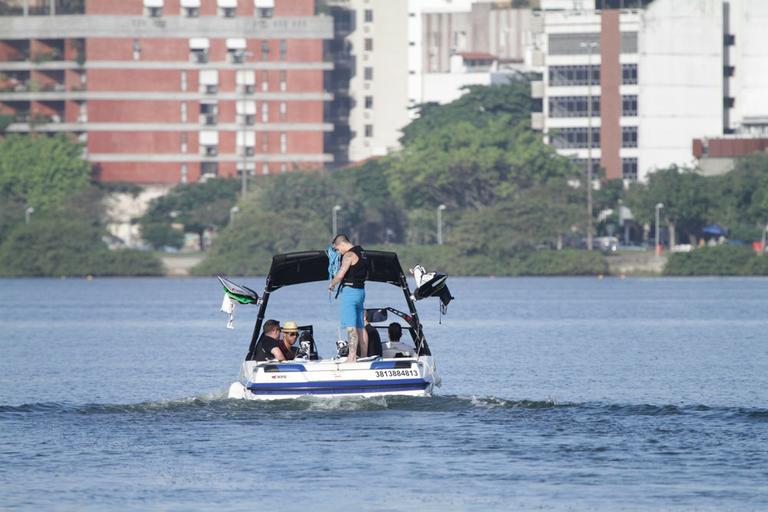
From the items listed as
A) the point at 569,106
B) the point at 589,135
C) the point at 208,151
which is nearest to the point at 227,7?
the point at 208,151

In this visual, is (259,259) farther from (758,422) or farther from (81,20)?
(758,422)

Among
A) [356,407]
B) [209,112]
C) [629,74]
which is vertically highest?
[629,74]

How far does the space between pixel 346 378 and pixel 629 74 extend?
12952 centimetres

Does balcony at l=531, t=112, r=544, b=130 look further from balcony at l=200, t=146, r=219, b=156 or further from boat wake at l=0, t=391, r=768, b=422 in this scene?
boat wake at l=0, t=391, r=768, b=422

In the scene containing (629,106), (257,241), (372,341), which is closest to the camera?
(372,341)

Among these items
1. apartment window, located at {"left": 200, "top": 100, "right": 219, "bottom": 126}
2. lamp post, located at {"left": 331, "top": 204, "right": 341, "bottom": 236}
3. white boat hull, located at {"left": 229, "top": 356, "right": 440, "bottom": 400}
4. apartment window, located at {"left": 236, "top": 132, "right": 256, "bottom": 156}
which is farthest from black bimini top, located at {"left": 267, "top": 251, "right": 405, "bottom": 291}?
apartment window, located at {"left": 236, "top": 132, "right": 256, "bottom": 156}

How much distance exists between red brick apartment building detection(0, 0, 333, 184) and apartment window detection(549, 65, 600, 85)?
2387 cm

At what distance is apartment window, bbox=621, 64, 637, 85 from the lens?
523 ft

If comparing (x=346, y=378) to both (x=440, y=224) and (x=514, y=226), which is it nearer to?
(x=514, y=226)

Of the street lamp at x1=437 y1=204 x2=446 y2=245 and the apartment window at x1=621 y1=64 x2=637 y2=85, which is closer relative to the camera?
the street lamp at x1=437 y1=204 x2=446 y2=245

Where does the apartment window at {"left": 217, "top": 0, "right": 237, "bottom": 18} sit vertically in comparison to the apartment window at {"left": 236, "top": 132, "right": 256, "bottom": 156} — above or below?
above

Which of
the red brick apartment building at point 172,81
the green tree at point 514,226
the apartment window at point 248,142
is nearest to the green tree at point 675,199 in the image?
the green tree at point 514,226

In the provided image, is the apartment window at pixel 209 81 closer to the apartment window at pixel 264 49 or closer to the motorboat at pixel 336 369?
the apartment window at pixel 264 49

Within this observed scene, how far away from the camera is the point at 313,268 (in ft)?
117
